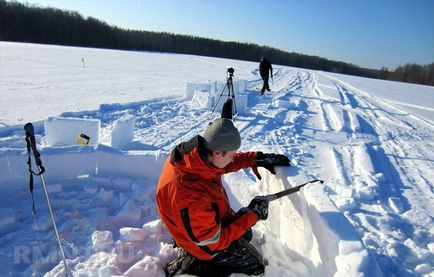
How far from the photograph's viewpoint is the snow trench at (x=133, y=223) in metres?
2.40

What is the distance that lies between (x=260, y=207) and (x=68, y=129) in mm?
4649

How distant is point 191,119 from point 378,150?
16.1ft

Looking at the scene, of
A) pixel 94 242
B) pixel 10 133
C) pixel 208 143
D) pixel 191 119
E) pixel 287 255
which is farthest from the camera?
pixel 191 119

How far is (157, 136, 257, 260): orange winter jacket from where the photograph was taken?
2.14 meters

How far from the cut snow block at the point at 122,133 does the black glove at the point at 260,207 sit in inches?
185

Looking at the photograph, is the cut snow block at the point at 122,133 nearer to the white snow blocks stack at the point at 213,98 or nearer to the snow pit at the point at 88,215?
the snow pit at the point at 88,215

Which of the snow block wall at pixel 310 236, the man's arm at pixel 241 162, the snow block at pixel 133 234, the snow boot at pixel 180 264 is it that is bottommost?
the snow block at pixel 133 234

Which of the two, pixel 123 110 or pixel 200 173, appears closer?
pixel 200 173

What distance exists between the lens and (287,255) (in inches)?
115

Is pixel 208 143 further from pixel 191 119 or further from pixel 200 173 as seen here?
pixel 191 119

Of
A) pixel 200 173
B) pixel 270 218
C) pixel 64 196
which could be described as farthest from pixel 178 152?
pixel 64 196

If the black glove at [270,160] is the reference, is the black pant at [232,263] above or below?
below

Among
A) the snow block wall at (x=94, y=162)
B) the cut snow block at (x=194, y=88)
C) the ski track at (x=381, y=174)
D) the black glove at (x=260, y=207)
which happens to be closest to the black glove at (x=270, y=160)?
the black glove at (x=260, y=207)

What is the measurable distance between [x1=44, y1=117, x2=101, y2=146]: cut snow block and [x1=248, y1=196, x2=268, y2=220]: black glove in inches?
168
